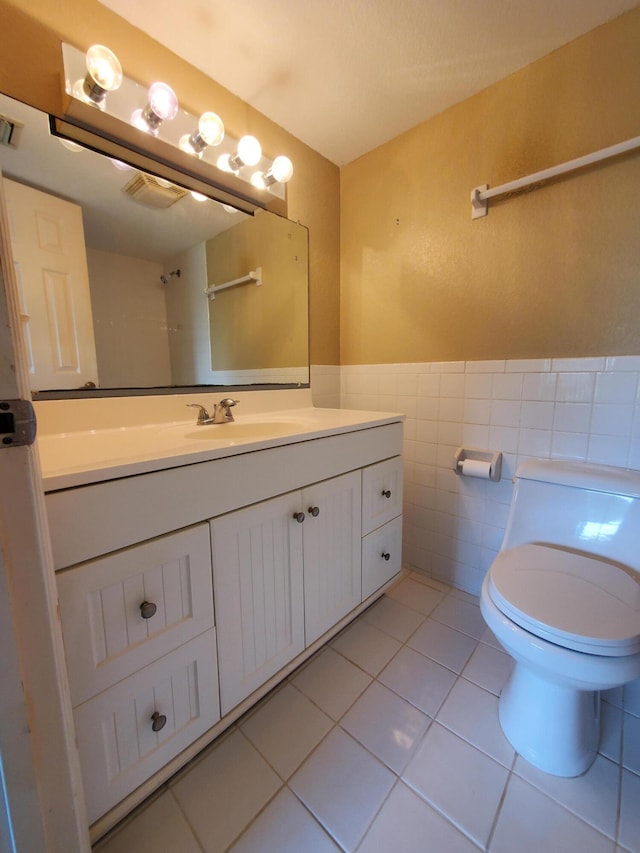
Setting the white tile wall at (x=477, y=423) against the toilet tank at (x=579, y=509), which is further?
the white tile wall at (x=477, y=423)

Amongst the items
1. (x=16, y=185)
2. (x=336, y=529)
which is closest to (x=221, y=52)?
(x=16, y=185)

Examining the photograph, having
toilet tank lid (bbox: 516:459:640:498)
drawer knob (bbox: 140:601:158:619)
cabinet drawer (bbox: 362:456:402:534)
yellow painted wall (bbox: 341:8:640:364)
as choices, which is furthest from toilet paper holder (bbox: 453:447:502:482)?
drawer knob (bbox: 140:601:158:619)

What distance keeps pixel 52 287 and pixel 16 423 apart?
27.9 inches

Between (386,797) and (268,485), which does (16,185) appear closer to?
(268,485)

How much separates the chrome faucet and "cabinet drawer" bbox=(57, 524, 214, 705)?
0.54m

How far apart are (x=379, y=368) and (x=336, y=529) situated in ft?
2.90

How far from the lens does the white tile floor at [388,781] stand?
2.40ft

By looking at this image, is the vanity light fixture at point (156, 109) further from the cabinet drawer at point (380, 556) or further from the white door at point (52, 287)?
the cabinet drawer at point (380, 556)

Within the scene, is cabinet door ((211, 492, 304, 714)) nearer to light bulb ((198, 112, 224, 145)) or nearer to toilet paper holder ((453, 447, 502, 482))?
toilet paper holder ((453, 447, 502, 482))

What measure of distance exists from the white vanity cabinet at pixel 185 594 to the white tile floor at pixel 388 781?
4.6 inches

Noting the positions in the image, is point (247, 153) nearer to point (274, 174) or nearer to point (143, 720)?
point (274, 174)

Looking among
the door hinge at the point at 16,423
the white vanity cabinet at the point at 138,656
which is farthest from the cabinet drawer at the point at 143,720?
the door hinge at the point at 16,423

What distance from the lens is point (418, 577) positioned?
1657mm

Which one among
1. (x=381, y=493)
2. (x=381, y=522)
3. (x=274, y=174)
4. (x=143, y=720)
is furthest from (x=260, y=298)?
(x=143, y=720)
